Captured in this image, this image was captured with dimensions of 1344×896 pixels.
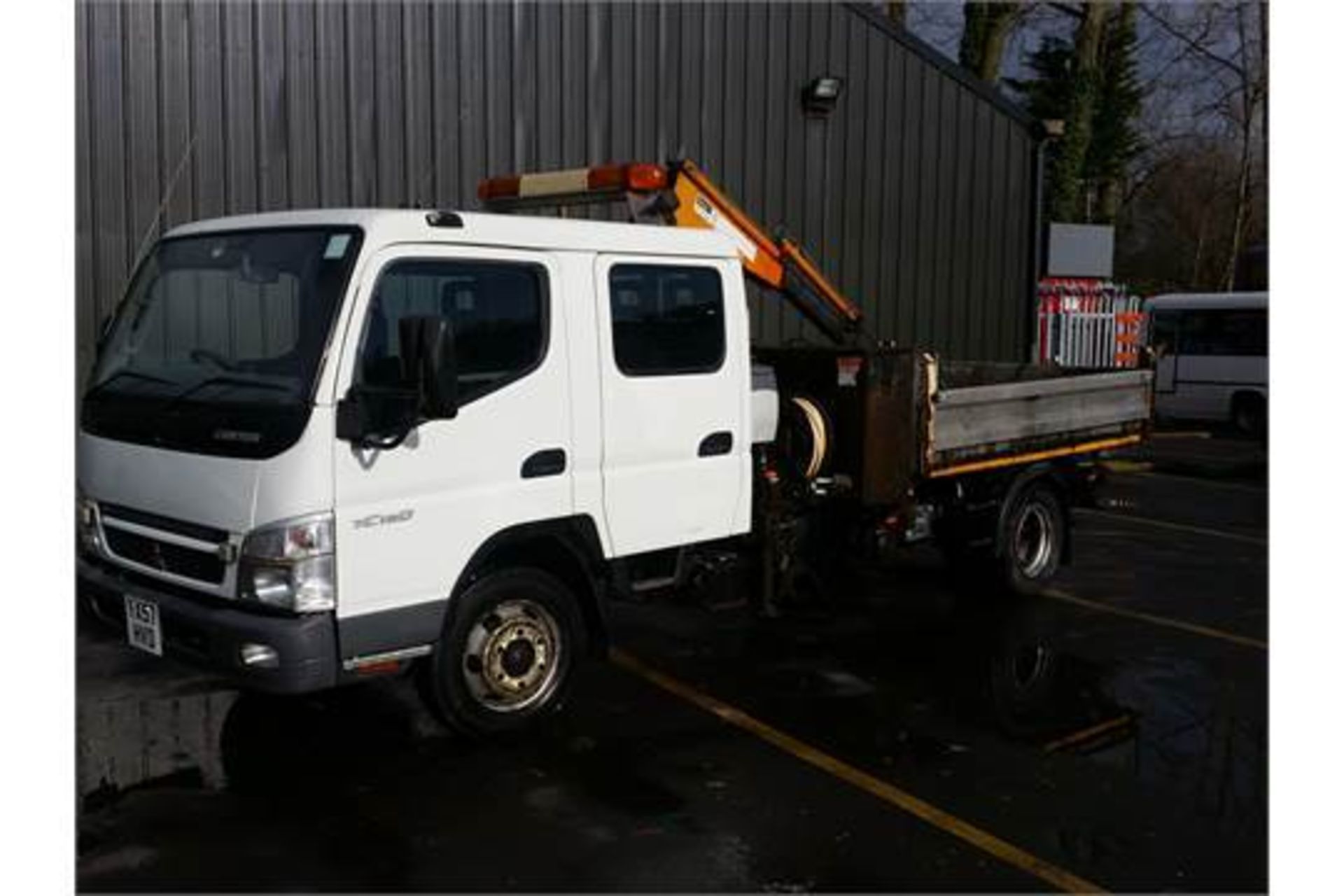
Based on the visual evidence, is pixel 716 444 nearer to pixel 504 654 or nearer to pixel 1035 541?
pixel 504 654

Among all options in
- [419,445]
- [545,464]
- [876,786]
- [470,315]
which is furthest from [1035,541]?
[419,445]

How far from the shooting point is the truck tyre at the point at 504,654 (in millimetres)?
5234

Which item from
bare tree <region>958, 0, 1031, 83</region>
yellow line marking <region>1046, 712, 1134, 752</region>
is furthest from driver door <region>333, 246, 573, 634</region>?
bare tree <region>958, 0, 1031, 83</region>

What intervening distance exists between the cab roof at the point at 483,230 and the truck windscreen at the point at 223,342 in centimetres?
6

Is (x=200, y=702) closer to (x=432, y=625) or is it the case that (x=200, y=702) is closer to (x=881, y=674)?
(x=432, y=625)

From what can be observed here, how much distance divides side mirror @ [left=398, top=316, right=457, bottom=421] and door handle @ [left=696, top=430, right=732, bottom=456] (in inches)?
64.1

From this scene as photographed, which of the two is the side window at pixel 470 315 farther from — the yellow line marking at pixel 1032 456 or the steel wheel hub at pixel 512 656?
the yellow line marking at pixel 1032 456

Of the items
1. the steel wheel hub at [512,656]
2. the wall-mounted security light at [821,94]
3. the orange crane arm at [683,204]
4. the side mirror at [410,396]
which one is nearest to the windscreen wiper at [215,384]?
the side mirror at [410,396]

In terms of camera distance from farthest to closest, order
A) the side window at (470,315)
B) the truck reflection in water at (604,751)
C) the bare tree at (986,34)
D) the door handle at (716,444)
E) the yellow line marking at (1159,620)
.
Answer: the bare tree at (986,34) < the yellow line marking at (1159,620) < the door handle at (716,444) < the side window at (470,315) < the truck reflection in water at (604,751)

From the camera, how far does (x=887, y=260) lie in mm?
14453

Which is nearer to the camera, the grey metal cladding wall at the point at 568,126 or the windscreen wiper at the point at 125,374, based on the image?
the windscreen wiper at the point at 125,374

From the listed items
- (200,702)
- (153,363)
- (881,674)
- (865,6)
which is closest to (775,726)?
(881,674)

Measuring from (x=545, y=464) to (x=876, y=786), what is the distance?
1.94 metres

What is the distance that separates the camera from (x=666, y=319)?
235 inches
